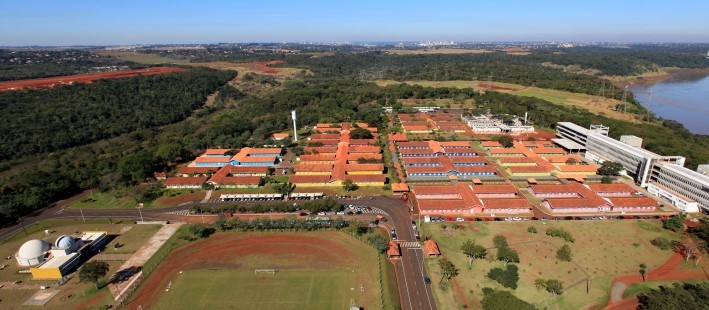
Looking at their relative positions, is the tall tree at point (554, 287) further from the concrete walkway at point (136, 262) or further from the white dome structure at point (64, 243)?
the white dome structure at point (64, 243)

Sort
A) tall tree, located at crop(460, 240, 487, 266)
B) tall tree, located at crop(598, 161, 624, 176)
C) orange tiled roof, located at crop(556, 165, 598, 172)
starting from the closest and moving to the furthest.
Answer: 1. tall tree, located at crop(460, 240, 487, 266)
2. tall tree, located at crop(598, 161, 624, 176)
3. orange tiled roof, located at crop(556, 165, 598, 172)

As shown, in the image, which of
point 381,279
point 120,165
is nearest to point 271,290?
point 381,279

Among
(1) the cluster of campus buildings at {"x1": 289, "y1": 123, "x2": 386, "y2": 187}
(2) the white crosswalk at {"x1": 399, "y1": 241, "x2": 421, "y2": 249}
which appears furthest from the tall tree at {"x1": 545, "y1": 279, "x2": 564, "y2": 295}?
(1) the cluster of campus buildings at {"x1": 289, "y1": 123, "x2": 386, "y2": 187}

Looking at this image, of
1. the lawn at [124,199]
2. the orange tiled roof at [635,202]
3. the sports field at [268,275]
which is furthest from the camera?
the lawn at [124,199]

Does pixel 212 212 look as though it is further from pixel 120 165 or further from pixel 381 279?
pixel 381 279

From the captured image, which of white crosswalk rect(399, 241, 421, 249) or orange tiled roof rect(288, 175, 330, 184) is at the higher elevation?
orange tiled roof rect(288, 175, 330, 184)

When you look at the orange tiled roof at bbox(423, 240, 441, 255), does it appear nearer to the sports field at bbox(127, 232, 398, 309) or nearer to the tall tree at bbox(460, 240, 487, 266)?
the tall tree at bbox(460, 240, 487, 266)

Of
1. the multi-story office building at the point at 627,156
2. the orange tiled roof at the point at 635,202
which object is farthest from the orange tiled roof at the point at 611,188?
the multi-story office building at the point at 627,156

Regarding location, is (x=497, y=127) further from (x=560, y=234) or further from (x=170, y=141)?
(x=170, y=141)
